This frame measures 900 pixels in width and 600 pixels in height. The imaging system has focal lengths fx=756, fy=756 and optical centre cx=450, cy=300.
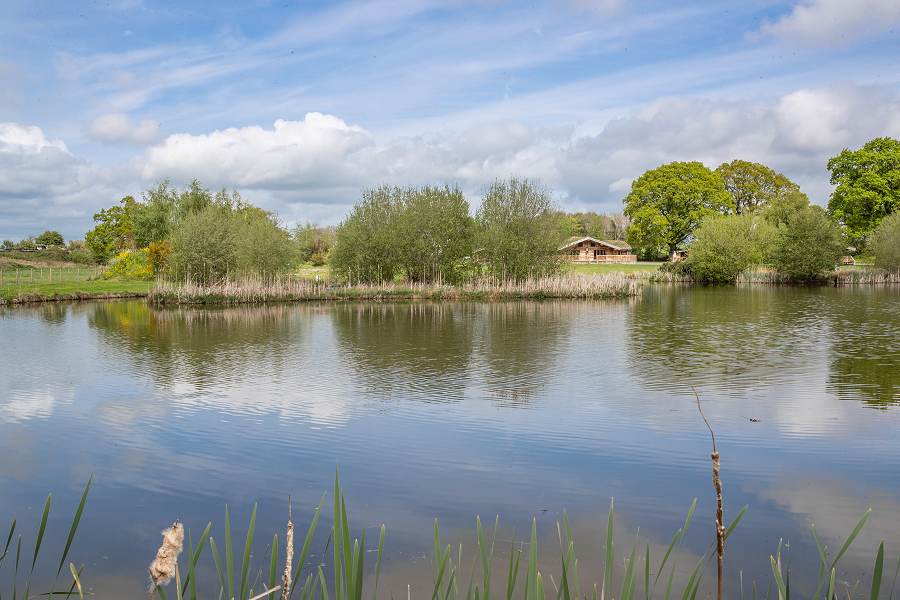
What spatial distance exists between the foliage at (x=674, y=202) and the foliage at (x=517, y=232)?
26682 millimetres

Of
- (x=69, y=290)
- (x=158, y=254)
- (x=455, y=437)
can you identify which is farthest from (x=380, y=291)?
(x=455, y=437)

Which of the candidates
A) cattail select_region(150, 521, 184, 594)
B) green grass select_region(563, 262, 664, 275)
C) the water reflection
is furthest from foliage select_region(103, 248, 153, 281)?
cattail select_region(150, 521, 184, 594)

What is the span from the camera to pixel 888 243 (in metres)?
48.2

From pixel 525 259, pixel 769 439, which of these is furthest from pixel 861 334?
pixel 525 259

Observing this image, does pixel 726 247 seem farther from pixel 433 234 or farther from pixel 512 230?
pixel 433 234

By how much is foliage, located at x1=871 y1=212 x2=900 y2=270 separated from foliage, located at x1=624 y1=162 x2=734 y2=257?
1744cm

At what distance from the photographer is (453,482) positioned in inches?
309

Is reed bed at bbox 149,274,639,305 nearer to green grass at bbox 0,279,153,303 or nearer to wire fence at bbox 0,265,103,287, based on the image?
green grass at bbox 0,279,153,303

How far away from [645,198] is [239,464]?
64.9 metres

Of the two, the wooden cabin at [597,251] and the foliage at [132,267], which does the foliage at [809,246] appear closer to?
the wooden cabin at [597,251]

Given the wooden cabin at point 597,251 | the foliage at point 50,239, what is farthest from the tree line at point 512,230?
the foliage at point 50,239

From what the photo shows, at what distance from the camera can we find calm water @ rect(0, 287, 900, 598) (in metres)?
6.70

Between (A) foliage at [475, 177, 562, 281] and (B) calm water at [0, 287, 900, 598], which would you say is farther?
(A) foliage at [475, 177, 562, 281]

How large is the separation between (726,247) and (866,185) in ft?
35.0
